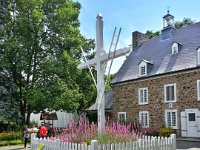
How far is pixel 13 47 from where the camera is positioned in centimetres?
2533

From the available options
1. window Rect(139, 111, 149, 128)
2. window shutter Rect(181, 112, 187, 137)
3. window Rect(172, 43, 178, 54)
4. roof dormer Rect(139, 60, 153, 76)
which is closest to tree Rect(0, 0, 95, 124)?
roof dormer Rect(139, 60, 153, 76)

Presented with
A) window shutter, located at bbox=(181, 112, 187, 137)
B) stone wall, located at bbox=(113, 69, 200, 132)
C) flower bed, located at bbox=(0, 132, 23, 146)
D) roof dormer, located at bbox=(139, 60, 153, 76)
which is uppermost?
roof dormer, located at bbox=(139, 60, 153, 76)

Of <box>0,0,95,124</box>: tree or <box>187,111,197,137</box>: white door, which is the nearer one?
<box>187,111,197,137</box>: white door

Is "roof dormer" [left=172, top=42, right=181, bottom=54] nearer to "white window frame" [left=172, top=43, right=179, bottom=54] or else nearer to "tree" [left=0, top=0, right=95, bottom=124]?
"white window frame" [left=172, top=43, right=179, bottom=54]

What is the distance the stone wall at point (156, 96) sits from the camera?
24672 millimetres

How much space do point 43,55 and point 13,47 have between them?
10.4ft

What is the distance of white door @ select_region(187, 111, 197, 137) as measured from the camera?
79.6ft

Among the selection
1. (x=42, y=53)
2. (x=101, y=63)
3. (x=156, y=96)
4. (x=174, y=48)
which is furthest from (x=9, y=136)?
(x=101, y=63)

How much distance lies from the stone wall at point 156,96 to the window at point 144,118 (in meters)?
0.36

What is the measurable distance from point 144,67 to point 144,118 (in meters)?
4.63

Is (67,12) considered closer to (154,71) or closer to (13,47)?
(13,47)

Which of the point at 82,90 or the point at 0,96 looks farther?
the point at 82,90

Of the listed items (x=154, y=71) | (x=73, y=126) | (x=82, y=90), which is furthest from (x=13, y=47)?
(x=73, y=126)

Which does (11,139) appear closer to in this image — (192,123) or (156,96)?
(156,96)
